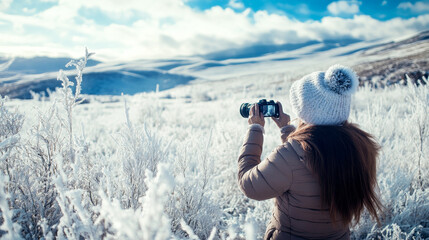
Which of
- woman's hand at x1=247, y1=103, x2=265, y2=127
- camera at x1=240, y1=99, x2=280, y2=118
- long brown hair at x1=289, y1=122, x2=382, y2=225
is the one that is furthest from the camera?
camera at x1=240, y1=99, x2=280, y2=118

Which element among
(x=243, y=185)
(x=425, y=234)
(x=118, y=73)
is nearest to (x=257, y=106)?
(x=243, y=185)

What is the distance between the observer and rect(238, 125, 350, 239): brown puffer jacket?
48.5 inches

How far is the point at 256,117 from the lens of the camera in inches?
64.2

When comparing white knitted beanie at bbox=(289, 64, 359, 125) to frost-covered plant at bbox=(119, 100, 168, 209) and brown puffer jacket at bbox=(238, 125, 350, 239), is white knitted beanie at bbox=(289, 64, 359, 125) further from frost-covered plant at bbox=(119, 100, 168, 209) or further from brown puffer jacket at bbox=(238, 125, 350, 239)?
frost-covered plant at bbox=(119, 100, 168, 209)

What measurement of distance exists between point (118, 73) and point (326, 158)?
155ft

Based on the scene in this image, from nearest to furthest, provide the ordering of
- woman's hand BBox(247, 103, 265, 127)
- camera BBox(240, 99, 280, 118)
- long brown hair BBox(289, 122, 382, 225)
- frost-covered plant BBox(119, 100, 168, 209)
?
long brown hair BBox(289, 122, 382, 225), woman's hand BBox(247, 103, 265, 127), camera BBox(240, 99, 280, 118), frost-covered plant BBox(119, 100, 168, 209)

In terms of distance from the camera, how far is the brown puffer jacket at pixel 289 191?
123 centimetres

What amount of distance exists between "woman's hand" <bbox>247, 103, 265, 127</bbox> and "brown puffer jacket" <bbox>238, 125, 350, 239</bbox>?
0.19 m

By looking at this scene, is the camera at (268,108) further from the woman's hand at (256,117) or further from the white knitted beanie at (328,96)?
the white knitted beanie at (328,96)

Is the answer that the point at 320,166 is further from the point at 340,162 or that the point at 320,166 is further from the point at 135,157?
the point at 135,157

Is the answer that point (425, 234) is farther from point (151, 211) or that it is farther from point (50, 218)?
point (50, 218)

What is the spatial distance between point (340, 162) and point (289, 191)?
30 cm

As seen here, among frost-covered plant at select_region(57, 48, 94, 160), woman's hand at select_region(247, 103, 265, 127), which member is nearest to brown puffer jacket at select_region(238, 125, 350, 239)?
woman's hand at select_region(247, 103, 265, 127)

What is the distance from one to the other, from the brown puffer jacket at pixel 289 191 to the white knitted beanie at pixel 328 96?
189 millimetres
